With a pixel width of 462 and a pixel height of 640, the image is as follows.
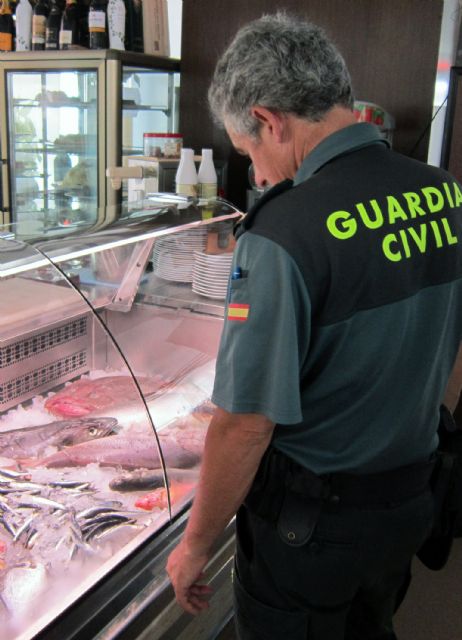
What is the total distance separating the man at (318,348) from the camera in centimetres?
108

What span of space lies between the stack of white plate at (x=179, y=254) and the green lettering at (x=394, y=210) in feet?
4.23

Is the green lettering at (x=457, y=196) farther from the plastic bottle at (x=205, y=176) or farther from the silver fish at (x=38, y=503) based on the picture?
the plastic bottle at (x=205, y=176)

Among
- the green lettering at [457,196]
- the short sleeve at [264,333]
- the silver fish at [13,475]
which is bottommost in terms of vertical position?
the silver fish at [13,475]

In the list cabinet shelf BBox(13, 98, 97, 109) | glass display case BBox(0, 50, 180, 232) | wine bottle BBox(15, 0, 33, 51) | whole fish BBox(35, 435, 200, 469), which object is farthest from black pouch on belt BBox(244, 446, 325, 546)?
wine bottle BBox(15, 0, 33, 51)

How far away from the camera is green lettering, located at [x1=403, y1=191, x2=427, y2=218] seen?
3.86ft

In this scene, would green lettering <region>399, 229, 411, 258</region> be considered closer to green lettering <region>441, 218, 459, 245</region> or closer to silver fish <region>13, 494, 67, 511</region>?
green lettering <region>441, 218, 459, 245</region>

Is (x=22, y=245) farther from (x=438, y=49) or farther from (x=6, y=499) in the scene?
(x=438, y=49)

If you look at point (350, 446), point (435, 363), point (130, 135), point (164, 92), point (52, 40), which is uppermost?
point (52, 40)

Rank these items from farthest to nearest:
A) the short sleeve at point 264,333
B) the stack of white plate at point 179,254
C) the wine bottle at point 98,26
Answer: the wine bottle at point 98,26 → the stack of white plate at point 179,254 → the short sleeve at point 264,333

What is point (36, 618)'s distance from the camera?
48.1 inches

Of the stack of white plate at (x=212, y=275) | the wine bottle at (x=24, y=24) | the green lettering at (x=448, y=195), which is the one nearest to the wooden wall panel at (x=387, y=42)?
the wine bottle at (x=24, y=24)

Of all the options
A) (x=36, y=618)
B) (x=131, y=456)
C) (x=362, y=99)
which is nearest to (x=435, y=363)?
(x=131, y=456)

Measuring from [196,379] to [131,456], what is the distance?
0.40 meters

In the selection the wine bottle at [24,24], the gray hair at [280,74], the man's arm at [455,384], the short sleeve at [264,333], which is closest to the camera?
the short sleeve at [264,333]
